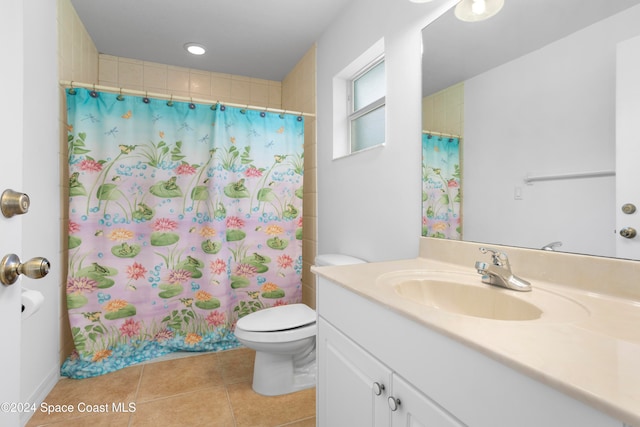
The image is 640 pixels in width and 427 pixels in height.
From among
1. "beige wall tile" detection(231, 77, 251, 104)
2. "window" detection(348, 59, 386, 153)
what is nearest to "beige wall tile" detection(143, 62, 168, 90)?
"beige wall tile" detection(231, 77, 251, 104)

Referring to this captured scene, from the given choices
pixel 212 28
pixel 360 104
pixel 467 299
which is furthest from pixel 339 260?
pixel 212 28

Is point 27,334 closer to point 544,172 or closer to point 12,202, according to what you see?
point 12,202

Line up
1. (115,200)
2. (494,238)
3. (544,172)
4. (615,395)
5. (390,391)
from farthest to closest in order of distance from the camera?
1. (115,200)
2. (494,238)
3. (544,172)
4. (390,391)
5. (615,395)

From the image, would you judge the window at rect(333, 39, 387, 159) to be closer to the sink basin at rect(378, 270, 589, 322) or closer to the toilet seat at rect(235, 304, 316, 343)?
the sink basin at rect(378, 270, 589, 322)

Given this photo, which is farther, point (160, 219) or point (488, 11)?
point (160, 219)

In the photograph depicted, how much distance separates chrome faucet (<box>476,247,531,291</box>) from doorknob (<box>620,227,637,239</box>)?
10.3 inches

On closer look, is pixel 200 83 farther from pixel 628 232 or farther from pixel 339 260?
pixel 628 232

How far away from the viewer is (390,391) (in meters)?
0.77

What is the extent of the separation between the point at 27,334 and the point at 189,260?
A: 888mm

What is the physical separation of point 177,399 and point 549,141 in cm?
206

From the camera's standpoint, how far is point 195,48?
252 centimetres

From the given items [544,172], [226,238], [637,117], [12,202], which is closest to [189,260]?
[226,238]

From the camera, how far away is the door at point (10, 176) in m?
0.59

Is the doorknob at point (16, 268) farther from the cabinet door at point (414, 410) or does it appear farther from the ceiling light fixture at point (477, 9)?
the ceiling light fixture at point (477, 9)
